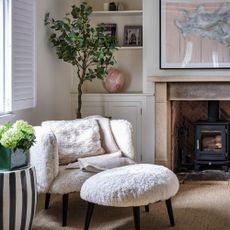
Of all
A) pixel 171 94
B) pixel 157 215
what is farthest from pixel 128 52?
pixel 157 215

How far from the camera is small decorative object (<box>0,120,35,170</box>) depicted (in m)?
3.08

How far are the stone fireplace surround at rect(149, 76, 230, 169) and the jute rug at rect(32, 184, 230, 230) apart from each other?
71cm

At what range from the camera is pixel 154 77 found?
16.5 ft

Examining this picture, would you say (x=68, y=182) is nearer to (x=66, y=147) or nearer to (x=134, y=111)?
(x=66, y=147)

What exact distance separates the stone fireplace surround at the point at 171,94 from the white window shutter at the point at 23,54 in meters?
1.28

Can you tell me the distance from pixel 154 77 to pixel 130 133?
Answer: 1.08 m

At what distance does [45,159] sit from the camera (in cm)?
359

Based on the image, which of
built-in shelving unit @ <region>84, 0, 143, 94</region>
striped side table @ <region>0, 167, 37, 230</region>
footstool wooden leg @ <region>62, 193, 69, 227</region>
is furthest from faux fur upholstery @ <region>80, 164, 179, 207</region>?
built-in shelving unit @ <region>84, 0, 143, 94</region>

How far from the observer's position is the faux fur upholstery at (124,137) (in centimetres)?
411

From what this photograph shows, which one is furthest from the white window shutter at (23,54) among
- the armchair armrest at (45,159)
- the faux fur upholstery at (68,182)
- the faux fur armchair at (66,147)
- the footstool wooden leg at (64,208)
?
the footstool wooden leg at (64,208)

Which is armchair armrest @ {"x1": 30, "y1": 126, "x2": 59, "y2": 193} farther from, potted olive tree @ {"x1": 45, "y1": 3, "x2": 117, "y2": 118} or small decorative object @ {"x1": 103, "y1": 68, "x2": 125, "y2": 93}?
small decorative object @ {"x1": 103, "y1": 68, "x2": 125, "y2": 93}

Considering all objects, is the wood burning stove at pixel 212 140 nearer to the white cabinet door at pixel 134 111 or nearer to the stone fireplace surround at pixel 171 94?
the stone fireplace surround at pixel 171 94

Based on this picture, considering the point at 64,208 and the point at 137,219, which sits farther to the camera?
the point at 64,208

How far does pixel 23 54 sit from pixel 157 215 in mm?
1771
